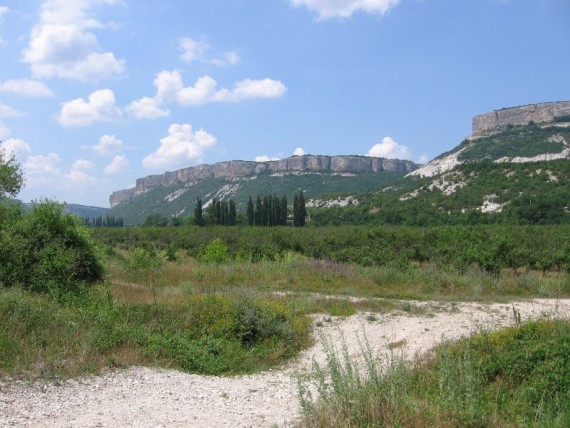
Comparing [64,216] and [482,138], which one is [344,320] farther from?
[482,138]

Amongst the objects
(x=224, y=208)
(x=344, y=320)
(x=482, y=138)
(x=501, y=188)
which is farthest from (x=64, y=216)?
(x=482, y=138)

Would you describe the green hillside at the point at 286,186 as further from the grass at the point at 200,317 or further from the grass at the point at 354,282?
the grass at the point at 200,317

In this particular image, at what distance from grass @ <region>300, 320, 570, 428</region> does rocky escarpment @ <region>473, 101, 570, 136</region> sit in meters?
145

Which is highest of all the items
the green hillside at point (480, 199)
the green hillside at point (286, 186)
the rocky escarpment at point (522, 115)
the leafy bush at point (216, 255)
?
the rocky escarpment at point (522, 115)

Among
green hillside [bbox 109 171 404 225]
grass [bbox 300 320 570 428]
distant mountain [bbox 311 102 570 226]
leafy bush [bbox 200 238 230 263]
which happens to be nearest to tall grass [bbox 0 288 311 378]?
grass [bbox 300 320 570 428]

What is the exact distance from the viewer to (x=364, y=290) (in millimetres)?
17266

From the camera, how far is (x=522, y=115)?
144125 mm

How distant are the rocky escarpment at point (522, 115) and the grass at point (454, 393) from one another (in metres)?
145

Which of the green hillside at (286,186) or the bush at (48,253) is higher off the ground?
the green hillside at (286,186)

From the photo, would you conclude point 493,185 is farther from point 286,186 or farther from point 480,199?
point 286,186

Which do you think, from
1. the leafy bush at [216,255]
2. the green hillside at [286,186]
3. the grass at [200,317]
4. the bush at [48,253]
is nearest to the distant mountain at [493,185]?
the leafy bush at [216,255]

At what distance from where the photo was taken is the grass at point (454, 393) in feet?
15.1

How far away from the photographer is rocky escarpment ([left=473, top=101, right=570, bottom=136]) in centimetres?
13662

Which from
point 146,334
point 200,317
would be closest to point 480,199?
point 200,317
